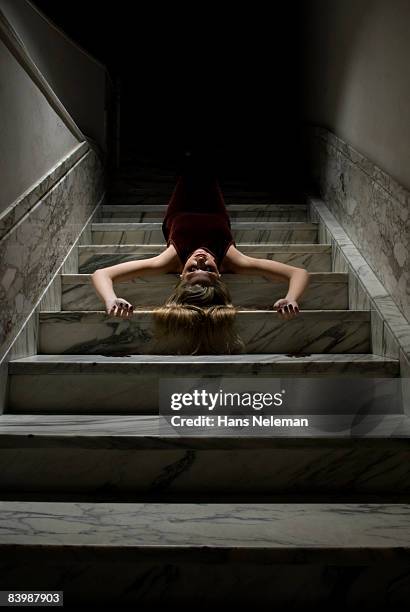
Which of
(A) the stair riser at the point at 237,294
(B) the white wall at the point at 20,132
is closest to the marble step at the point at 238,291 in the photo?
(A) the stair riser at the point at 237,294

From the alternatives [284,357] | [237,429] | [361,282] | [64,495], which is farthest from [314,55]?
[64,495]

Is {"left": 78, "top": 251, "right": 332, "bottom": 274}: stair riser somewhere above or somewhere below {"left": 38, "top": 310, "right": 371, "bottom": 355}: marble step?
above

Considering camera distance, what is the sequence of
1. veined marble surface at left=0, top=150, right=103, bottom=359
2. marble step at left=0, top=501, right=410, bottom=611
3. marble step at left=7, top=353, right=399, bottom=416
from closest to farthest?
marble step at left=0, top=501, right=410, bottom=611 < marble step at left=7, top=353, right=399, bottom=416 < veined marble surface at left=0, top=150, right=103, bottom=359

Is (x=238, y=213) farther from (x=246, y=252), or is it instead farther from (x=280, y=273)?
(x=280, y=273)

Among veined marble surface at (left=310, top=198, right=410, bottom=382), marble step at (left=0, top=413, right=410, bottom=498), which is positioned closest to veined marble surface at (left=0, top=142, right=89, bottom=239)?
marble step at (left=0, top=413, right=410, bottom=498)

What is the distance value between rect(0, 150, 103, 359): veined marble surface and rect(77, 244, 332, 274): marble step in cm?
14

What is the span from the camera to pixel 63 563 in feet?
4.54

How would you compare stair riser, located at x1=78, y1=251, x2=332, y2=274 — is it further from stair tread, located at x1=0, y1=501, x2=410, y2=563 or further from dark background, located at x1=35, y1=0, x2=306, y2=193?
dark background, located at x1=35, y1=0, x2=306, y2=193

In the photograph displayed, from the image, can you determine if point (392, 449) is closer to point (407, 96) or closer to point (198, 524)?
A: point (198, 524)

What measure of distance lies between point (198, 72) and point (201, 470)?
6242mm

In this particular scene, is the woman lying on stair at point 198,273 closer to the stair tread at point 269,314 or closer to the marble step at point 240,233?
the stair tread at point 269,314

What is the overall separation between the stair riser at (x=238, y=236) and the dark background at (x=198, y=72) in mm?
3010

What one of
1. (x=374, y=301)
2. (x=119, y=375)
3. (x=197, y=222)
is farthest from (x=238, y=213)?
(x=119, y=375)

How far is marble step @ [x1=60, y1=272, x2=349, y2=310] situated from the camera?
103 inches
